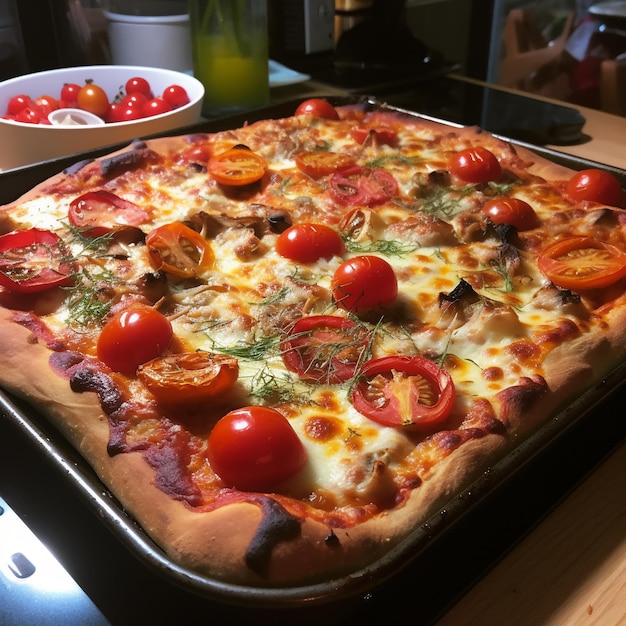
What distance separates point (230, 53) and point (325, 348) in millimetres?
2252

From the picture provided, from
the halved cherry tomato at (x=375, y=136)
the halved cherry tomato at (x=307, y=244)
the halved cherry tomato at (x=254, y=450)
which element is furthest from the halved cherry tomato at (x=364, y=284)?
the halved cherry tomato at (x=375, y=136)

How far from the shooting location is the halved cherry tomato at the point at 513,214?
229 centimetres

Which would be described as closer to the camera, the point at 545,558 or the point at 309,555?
the point at 309,555

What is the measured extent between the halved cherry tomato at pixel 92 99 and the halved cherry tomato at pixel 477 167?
1511 mm

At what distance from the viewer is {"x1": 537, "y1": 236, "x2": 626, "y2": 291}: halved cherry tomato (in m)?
1.96

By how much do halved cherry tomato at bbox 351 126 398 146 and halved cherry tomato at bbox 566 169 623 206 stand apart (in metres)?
0.75

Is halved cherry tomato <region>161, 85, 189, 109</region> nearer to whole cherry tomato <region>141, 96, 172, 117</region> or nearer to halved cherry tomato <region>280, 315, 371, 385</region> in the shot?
whole cherry tomato <region>141, 96, 172, 117</region>

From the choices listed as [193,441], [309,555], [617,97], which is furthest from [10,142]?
[617,97]

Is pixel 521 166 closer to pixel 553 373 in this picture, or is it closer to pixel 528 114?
pixel 528 114

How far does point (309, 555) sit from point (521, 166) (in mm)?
1977

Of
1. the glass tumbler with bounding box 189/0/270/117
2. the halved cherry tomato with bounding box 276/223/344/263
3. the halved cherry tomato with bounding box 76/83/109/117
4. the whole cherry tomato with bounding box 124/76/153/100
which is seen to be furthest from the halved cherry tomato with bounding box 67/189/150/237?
the glass tumbler with bounding box 189/0/270/117

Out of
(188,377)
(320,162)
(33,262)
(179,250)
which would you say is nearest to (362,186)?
(320,162)

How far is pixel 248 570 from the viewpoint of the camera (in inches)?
47.0

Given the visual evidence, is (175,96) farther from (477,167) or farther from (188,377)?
(188,377)
